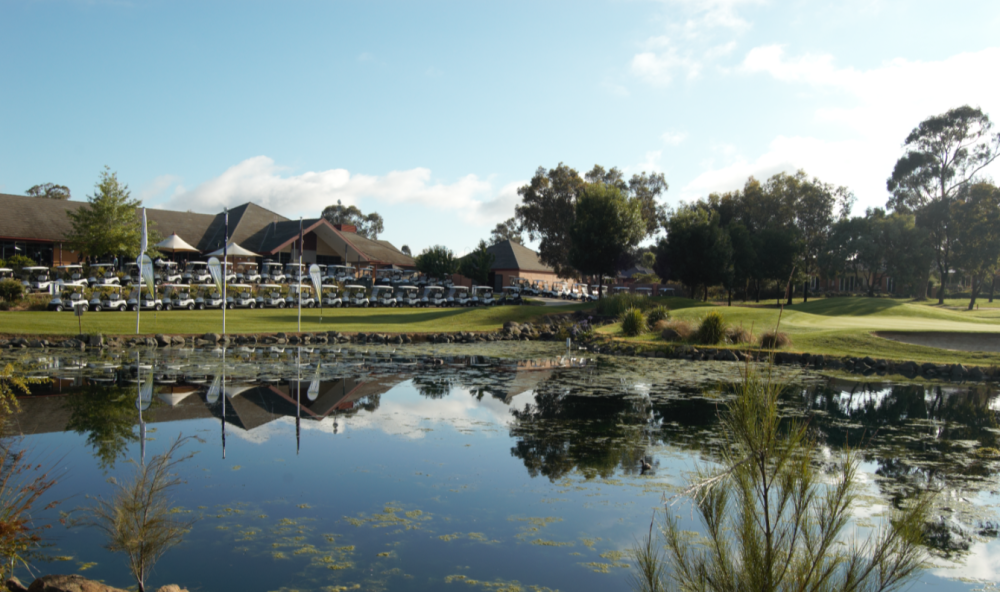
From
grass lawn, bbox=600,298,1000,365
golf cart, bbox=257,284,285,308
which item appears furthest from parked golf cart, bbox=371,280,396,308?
grass lawn, bbox=600,298,1000,365

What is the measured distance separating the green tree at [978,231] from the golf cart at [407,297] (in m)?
40.6

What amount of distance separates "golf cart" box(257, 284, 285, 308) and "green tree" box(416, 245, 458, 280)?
16.0 meters

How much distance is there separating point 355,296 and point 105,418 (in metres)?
30.4

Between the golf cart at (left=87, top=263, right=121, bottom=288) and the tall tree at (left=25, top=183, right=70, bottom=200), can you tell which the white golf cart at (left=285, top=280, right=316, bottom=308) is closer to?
the golf cart at (left=87, top=263, right=121, bottom=288)

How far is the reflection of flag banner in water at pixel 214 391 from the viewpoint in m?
12.7

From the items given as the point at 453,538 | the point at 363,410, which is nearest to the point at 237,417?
the point at 363,410

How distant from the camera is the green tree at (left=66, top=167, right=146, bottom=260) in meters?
36.6

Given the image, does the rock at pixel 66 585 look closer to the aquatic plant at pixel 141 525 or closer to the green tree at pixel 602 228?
the aquatic plant at pixel 141 525

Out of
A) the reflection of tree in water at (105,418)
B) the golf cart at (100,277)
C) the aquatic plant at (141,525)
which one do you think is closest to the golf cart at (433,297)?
the golf cart at (100,277)

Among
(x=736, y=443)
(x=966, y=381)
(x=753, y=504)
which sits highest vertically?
(x=736, y=443)

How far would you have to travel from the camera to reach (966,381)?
18.4m

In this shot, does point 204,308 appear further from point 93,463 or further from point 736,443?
point 736,443

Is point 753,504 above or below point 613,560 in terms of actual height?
above

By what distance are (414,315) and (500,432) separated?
77.6ft
